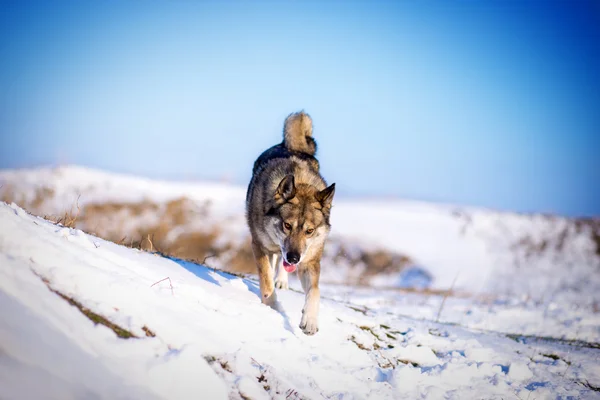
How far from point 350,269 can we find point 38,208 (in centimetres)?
1015

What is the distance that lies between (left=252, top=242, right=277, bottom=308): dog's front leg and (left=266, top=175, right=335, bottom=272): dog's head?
0.21 m

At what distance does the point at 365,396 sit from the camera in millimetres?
2965

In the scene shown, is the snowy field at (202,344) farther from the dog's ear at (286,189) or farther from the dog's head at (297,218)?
the dog's ear at (286,189)

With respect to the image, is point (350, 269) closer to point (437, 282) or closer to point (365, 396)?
point (437, 282)

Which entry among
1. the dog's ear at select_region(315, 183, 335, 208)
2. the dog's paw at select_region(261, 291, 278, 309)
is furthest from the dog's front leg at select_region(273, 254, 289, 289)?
the dog's paw at select_region(261, 291, 278, 309)

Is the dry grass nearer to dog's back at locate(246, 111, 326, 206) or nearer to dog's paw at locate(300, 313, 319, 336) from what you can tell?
dog's back at locate(246, 111, 326, 206)

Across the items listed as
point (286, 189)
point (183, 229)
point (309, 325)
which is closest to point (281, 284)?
point (286, 189)

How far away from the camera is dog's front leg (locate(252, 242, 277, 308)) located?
430 cm

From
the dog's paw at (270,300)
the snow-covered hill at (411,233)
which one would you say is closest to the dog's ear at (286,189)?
the dog's paw at (270,300)

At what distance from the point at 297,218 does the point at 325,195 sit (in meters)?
0.50

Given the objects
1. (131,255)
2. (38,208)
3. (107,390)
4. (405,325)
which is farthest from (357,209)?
(107,390)

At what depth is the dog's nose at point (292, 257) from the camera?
4199 mm

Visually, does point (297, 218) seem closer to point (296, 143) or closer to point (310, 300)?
point (310, 300)

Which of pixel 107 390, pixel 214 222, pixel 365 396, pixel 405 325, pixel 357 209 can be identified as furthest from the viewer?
pixel 357 209
